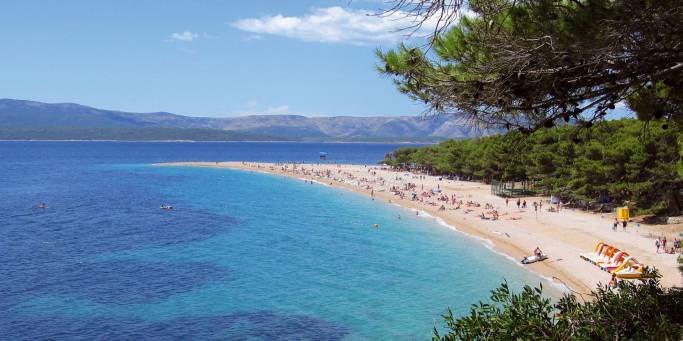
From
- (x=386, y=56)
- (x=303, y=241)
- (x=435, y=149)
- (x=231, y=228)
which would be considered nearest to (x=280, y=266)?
(x=303, y=241)

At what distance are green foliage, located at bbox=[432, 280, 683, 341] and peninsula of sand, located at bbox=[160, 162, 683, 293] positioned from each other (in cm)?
574

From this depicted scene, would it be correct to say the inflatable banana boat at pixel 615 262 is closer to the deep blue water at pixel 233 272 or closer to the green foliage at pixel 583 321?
the deep blue water at pixel 233 272

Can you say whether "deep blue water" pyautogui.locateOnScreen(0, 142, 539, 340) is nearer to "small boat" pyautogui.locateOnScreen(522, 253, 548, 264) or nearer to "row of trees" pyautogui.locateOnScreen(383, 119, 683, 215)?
"small boat" pyautogui.locateOnScreen(522, 253, 548, 264)

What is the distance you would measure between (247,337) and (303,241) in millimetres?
17260

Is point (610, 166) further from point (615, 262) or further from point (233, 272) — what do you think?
point (233, 272)

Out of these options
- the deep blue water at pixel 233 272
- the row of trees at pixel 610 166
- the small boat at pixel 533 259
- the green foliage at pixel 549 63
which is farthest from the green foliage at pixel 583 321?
the small boat at pixel 533 259

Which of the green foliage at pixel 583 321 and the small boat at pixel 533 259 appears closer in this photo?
the green foliage at pixel 583 321

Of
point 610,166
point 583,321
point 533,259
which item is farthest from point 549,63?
point 610,166

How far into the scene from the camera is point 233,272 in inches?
1086

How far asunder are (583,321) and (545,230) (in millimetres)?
29675

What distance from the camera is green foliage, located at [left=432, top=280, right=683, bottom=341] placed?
6352mm

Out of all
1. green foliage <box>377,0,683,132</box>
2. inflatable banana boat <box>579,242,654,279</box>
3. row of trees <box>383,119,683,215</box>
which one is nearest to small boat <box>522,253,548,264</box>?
inflatable banana boat <box>579,242,654,279</box>

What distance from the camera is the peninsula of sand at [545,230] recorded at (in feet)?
81.5

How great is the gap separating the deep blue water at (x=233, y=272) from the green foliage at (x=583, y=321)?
12.0 metres
